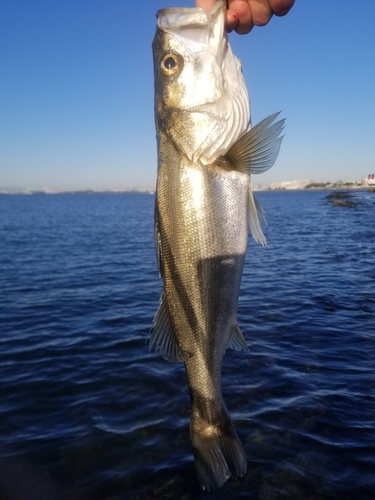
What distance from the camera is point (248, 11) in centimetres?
345

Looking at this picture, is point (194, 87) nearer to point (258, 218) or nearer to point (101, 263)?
point (258, 218)

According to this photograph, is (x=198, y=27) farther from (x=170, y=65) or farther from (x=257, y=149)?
(x=257, y=149)

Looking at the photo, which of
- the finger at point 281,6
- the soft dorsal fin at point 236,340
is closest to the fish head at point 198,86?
the finger at point 281,6

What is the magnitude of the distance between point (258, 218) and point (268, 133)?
68 centimetres

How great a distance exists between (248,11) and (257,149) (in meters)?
1.21

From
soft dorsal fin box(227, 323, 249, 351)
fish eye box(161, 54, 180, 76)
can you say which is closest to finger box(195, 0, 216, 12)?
fish eye box(161, 54, 180, 76)

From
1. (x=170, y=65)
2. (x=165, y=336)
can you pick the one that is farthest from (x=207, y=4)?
(x=165, y=336)

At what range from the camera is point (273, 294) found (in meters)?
16.1

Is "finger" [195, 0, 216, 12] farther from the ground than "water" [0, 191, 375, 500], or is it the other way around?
"finger" [195, 0, 216, 12]

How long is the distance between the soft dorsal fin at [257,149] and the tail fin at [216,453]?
2.23m

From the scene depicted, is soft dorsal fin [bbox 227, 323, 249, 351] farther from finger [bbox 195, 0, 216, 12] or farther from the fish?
finger [bbox 195, 0, 216, 12]

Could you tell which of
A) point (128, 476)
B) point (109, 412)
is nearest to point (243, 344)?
point (128, 476)

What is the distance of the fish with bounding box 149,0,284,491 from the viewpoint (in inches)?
128

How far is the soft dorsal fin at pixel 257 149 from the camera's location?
3219 mm
